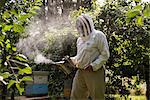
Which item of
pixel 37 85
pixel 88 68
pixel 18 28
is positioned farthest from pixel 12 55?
pixel 37 85

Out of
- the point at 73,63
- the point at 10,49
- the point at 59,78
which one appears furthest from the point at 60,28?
the point at 10,49

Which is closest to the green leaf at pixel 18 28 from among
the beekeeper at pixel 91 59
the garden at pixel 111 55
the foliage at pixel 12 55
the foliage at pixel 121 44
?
the foliage at pixel 12 55

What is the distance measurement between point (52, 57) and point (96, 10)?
86 cm

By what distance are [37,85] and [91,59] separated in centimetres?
217

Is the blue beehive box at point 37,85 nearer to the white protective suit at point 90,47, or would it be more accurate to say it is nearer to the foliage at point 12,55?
the white protective suit at point 90,47

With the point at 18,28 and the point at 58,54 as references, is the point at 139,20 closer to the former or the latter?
the point at 18,28

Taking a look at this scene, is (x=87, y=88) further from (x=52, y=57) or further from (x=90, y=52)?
(x=52, y=57)

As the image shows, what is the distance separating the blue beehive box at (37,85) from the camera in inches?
166

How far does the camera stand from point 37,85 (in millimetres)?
4254

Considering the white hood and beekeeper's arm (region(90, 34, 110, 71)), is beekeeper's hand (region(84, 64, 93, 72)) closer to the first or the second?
beekeeper's arm (region(90, 34, 110, 71))

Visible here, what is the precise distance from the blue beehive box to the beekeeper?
2.03 meters

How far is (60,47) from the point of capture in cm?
451

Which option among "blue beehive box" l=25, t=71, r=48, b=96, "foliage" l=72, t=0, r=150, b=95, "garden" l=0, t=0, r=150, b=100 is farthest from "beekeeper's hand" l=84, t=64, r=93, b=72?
"blue beehive box" l=25, t=71, r=48, b=96

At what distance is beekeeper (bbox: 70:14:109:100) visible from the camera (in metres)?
A: 2.15
